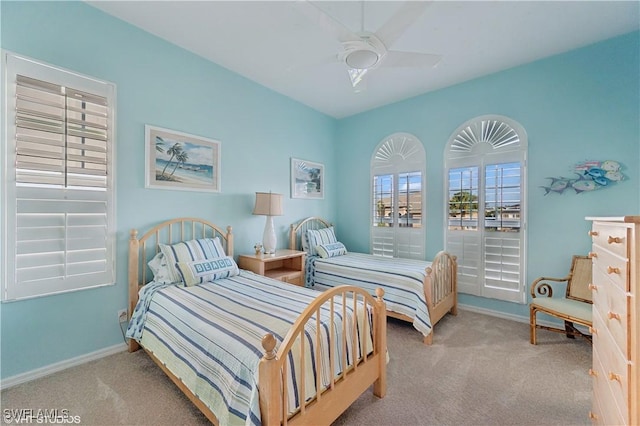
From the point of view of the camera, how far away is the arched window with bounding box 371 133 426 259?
13.1 ft

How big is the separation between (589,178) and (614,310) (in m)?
2.55

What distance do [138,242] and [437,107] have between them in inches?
159

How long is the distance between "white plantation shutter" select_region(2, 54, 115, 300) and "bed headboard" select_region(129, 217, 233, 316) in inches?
A: 6.7

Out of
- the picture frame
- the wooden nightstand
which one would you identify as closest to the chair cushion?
the wooden nightstand

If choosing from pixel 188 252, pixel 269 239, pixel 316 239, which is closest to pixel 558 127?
pixel 316 239

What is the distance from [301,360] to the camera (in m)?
1.35

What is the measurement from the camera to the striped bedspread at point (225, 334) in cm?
132

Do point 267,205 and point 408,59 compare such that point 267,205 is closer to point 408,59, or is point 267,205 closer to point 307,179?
point 307,179

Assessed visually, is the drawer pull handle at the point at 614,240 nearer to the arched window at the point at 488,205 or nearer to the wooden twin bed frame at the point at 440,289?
the wooden twin bed frame at the point at 440,289

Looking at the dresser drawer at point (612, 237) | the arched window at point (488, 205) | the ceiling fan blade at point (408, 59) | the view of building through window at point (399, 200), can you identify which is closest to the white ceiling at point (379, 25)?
the ceiling fan blade at point (408, 59)

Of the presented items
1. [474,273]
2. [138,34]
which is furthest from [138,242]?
[474,273]

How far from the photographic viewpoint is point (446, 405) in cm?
183

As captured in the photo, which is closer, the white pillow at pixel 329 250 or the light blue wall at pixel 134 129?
the light blue wall at pixel 134 129

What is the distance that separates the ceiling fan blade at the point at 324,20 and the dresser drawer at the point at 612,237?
1.66 meters
